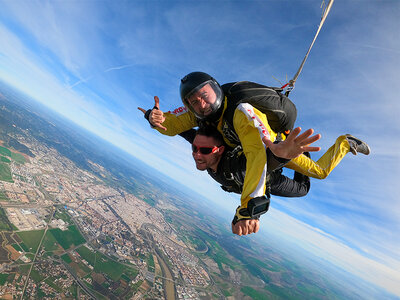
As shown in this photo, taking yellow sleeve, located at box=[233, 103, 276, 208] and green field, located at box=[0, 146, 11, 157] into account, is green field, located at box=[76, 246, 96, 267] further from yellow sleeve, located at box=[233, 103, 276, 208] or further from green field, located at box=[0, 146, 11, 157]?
green field, located at box=[0, 146, 11, 157]

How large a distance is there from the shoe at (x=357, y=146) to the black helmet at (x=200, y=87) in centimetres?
202

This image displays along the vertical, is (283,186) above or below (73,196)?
above

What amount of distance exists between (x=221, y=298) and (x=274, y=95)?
27.4m

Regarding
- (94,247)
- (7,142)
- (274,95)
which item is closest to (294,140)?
(274,95)

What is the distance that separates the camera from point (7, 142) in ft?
116

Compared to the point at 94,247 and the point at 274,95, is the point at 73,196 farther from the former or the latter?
the point at 274,95

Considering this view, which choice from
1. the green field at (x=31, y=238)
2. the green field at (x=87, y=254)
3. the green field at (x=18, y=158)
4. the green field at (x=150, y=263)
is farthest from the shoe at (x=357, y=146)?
the green field at (x=18, y=158)

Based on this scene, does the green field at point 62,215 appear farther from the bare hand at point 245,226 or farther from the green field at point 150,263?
the bare hand at point 245,226

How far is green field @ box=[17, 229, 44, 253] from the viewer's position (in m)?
15.9

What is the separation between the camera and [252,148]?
157 centimetres

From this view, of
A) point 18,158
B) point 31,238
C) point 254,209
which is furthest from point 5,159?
point 254,209

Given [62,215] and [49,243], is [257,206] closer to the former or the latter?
[49,243]

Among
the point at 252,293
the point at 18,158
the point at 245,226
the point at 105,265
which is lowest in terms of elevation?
the point at 105,265

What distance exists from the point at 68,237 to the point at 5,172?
51.7 feet
